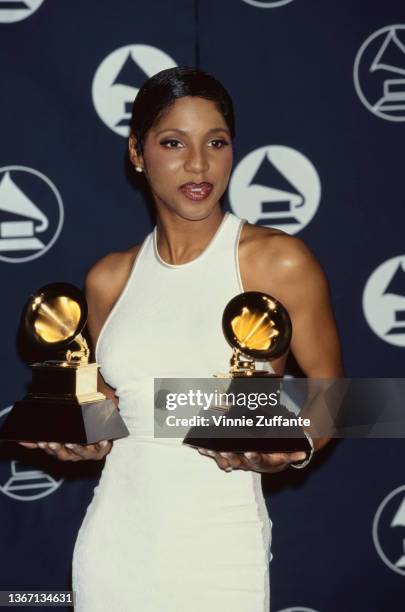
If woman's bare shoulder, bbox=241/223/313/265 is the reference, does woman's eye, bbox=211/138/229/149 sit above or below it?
above

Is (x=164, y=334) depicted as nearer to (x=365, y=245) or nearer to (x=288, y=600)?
(x=365, y=245)

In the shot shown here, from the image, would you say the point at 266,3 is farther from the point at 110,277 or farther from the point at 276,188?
the point at 110,277

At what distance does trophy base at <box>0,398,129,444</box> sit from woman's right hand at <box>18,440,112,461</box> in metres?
0.02

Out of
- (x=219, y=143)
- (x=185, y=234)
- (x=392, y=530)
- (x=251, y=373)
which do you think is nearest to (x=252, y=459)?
(x=251, y=373)

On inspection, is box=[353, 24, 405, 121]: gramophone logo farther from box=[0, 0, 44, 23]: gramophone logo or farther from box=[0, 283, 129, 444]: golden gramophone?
box=[0, 283, 129, 444]: golden gramophone

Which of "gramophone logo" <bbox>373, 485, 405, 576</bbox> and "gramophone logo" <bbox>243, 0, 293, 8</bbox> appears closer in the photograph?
"gramophone logo" <bbox>243, 0, 293, 8</bbox>

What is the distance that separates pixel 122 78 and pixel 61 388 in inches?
49.7

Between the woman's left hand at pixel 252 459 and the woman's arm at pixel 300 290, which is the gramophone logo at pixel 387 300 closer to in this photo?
the woman's arm at pixel 300 290

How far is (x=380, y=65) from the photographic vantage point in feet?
8.68

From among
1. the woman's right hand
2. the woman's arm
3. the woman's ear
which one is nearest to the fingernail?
the woman's arm

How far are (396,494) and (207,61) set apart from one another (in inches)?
61.2

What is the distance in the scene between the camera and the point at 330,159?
2652mm

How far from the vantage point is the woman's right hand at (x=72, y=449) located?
1606mm

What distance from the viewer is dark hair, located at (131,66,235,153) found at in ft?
5.46
